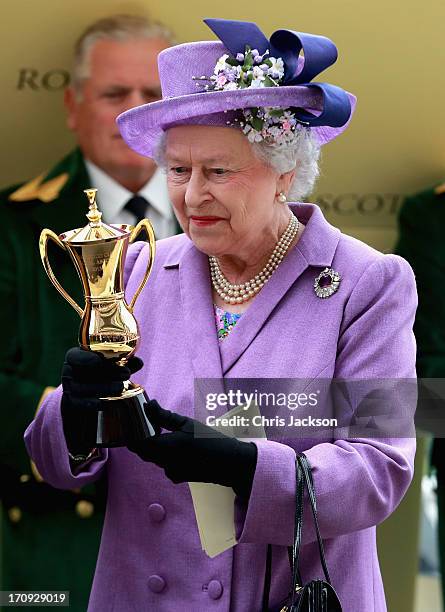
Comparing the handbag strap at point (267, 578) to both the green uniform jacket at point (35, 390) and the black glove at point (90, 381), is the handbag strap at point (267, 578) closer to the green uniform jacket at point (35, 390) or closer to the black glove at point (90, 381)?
the black glove at point (90, 381)

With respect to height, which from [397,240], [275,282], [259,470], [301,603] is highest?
[397,240]

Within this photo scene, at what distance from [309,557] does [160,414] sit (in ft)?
1.51

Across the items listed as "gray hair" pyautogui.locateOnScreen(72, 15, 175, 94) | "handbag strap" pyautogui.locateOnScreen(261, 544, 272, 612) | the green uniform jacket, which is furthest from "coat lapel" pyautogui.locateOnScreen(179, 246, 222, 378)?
"gray hair" pyautogui.locateOnScreen(72, 15, 175, 94)

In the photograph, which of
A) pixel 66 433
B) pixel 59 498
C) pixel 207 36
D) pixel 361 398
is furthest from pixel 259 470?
pixel 207 36

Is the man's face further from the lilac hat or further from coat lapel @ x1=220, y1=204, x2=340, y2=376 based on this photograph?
coat lapel @ x1=220, y1=204, x2=340, y2=376

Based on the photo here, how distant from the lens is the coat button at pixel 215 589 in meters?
2.25

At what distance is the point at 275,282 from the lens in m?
2.38

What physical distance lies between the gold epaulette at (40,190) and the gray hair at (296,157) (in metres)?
1.45

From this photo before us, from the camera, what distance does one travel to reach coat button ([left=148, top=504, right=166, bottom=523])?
91.3 inches

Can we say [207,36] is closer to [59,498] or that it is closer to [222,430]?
[59,498]

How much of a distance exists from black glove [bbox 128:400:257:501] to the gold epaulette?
6.13 feet

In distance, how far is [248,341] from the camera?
7.64ft

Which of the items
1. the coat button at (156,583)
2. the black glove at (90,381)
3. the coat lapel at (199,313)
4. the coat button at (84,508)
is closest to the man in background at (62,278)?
the coat button at (84,508)

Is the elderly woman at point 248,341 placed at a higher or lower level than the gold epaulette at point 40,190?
lower
